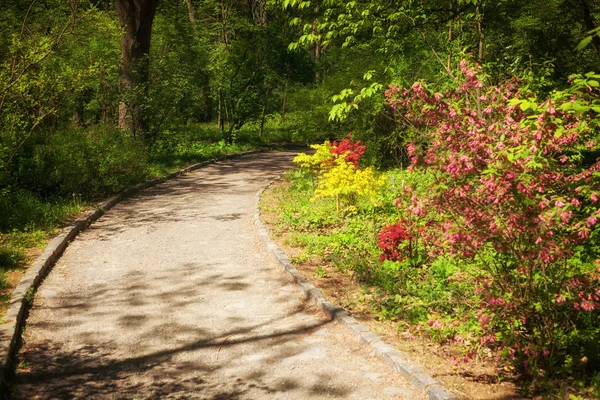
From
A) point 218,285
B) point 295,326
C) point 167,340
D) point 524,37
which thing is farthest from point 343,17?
point 524,37

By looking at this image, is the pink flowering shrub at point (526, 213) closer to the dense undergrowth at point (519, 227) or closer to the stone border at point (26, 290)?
the dense undergrowth at point (519, 227)

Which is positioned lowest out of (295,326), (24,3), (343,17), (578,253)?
(295,326)

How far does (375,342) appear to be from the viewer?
5.54m

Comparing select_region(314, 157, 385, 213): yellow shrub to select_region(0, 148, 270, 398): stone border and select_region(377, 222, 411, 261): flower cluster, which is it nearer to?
select_region(377, 222, 411, 261): flower cluster

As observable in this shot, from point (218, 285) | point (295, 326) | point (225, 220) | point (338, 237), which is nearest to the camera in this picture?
point (295, 326)

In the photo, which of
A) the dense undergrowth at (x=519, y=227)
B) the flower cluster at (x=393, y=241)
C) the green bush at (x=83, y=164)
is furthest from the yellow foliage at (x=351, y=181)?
the green bush at (x=83, y=164)

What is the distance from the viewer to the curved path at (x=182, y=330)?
16.2ft

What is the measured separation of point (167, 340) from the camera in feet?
19.5

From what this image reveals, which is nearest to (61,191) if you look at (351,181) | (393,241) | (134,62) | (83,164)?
(83,164)

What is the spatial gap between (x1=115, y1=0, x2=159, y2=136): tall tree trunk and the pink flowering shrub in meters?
14.8

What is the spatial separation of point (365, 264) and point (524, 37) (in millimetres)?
16378

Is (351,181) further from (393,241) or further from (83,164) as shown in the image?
(83,164)

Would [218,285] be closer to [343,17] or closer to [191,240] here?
[191,240]

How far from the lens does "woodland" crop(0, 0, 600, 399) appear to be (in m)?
4.45
